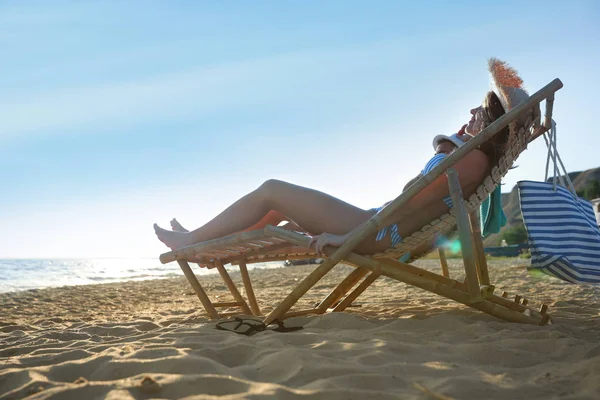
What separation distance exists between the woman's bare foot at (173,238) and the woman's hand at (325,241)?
990 millimetres

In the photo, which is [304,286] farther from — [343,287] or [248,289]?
[248,289]

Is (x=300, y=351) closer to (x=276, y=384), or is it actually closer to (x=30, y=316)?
(x=276, y=384)

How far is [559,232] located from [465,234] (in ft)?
1.69

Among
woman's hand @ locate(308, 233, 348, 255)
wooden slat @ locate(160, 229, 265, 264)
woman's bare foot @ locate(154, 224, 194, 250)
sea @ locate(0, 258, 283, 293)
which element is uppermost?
woman's bare foot @ locate(154, 224, 194, 250)

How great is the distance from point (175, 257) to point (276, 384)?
187cm

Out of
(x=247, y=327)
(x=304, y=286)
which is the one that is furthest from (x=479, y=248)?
(x=247, y=327)

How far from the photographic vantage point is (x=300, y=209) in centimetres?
294

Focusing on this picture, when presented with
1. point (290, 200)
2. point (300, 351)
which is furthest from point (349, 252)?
point (300, 351)

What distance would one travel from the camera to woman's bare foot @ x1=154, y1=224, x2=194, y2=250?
333 centimetres

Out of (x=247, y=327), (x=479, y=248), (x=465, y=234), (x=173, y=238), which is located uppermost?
(x=173, y=238)

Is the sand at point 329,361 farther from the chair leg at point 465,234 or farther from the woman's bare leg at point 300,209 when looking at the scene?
the woman's bare leg at point 300,209

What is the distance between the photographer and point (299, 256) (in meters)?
3.50

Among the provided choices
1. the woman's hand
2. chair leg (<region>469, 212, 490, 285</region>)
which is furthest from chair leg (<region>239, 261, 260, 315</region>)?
chair leg (<region>469, 212, 490, 285</region>)

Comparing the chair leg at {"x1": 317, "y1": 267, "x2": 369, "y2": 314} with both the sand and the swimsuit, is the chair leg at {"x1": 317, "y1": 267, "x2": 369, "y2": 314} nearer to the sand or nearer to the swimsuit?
the sand
